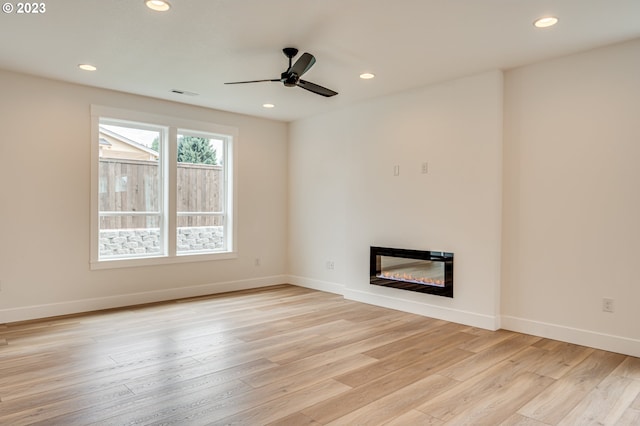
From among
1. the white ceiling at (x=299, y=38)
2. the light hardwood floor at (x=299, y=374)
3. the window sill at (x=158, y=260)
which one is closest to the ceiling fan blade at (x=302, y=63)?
the white ceiling at (x=299, y=38)

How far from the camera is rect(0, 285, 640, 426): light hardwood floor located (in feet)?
7.97

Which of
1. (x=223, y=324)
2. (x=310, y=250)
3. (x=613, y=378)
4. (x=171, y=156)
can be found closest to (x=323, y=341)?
(x=223, y=324)

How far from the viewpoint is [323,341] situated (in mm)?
3799

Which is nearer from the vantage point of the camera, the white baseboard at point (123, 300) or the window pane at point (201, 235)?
the white baseboard at point (123, 300)

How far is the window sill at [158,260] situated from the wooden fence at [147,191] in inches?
17.5

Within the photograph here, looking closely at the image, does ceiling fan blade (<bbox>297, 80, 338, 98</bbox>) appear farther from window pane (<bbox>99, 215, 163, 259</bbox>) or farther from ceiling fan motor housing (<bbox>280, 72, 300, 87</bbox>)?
window pane (<bbox>99, 215, 163, 259</bbox>)

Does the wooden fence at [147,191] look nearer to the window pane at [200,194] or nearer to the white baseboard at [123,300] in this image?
the window pane at [200,194]

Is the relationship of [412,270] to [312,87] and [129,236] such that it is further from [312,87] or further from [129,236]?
[129,236]

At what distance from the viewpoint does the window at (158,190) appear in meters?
5.08

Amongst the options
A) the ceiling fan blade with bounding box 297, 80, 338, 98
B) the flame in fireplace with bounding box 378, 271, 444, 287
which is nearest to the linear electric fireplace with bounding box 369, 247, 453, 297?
the flame in fireplace with bounding box 378, 271, 444, 287

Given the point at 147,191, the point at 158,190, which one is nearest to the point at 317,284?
the point at 158,190

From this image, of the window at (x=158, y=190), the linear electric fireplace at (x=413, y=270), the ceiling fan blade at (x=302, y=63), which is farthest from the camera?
the window at (x=158, y=190)

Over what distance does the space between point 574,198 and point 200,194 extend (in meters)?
4.65

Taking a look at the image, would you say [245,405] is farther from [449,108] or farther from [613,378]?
[449,108]
